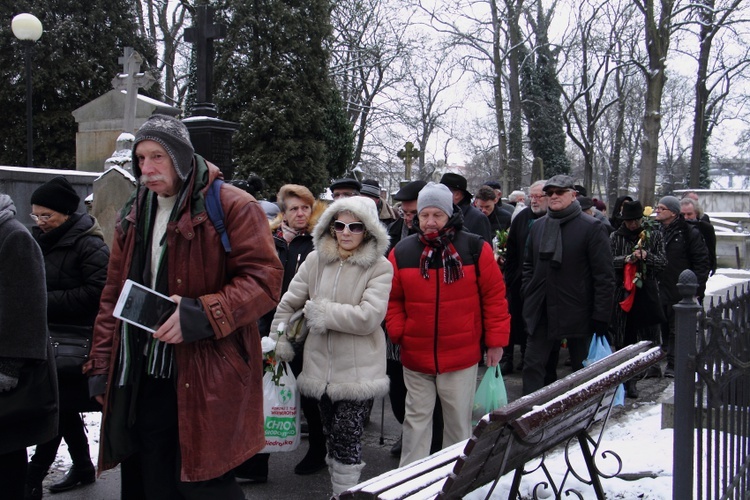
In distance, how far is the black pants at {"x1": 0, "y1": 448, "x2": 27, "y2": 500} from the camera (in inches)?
130

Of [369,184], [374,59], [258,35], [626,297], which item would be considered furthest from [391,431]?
[374,59]

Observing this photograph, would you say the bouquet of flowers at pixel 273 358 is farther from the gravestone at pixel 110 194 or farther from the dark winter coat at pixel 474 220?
the gravestone at pixel 110 194

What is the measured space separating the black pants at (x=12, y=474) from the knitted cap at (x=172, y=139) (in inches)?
60.5

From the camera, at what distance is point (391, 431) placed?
5.90 meters

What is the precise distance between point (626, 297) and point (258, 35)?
17.6 meters

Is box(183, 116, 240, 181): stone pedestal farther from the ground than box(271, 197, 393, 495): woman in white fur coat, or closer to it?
farther from the ground

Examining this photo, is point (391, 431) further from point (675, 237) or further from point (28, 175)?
point (28, 175)

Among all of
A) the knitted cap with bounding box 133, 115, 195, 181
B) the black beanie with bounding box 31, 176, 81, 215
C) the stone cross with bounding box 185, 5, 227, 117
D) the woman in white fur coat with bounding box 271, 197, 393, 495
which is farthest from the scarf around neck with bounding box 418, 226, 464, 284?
the stone cross with bounding box 185, 5, 227, 117

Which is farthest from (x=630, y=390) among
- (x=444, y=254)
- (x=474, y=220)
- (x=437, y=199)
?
(x=437, y=199)

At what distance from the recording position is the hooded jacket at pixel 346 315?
13.7 ft

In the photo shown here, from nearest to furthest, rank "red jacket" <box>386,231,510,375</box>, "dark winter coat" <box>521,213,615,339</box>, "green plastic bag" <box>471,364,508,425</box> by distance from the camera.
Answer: "red jacket" <box>386,231,510,375</box> → "green plastic bag" <box>471,364,508,425</box> → "dark winter coat" <box>521,213,615,339</box>

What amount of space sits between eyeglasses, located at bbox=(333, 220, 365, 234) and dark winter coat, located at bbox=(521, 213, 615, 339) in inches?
80.1

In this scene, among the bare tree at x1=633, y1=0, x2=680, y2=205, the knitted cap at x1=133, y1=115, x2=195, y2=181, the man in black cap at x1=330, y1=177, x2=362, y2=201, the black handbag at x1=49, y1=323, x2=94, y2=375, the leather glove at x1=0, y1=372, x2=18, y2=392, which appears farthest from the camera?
the bare tree at x1=633, y1=0, x2=680, y2=205

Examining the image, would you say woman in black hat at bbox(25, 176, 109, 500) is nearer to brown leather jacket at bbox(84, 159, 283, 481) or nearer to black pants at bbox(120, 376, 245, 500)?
brown leather jacket at bbox(84, 159, 283, 481)
